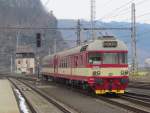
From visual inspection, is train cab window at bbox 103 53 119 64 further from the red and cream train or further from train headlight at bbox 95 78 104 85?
train headlight at bbox 95 78 104 85

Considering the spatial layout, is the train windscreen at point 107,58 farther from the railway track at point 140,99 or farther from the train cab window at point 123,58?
the railway track at point 140,99

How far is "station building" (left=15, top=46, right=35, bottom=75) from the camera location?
156875 millimetres

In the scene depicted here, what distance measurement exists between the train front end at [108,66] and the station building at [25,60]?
12302 cm

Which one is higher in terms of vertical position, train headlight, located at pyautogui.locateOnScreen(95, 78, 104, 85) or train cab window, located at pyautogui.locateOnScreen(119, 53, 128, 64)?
train cab window, located at pyautogui.locateOnScreen(119, 53, 128, 64)

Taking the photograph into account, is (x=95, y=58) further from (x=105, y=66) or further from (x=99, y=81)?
(x=99, y=81)

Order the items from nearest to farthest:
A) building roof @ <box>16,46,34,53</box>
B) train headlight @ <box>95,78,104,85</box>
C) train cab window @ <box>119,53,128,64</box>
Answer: train headlight @ <box>95,78,104,85</box> → train cab window @ <box>119,53,128,64</box> → building roof @ <box>16,46,34,53</box>

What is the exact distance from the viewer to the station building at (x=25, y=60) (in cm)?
15688

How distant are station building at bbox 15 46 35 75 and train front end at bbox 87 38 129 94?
12302cm

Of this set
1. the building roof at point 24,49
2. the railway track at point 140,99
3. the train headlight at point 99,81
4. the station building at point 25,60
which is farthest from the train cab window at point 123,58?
the building roof at point 24,49

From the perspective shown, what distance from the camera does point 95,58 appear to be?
103 feet

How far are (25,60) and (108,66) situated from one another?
134736 millimetres

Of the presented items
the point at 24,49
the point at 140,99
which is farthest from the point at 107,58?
the point at 24,49

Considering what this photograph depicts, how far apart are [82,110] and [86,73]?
8624 millimetres

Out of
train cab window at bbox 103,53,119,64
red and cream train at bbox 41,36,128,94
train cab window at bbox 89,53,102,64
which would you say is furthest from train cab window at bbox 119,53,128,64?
train cab window at bbox 89,53,102,64
